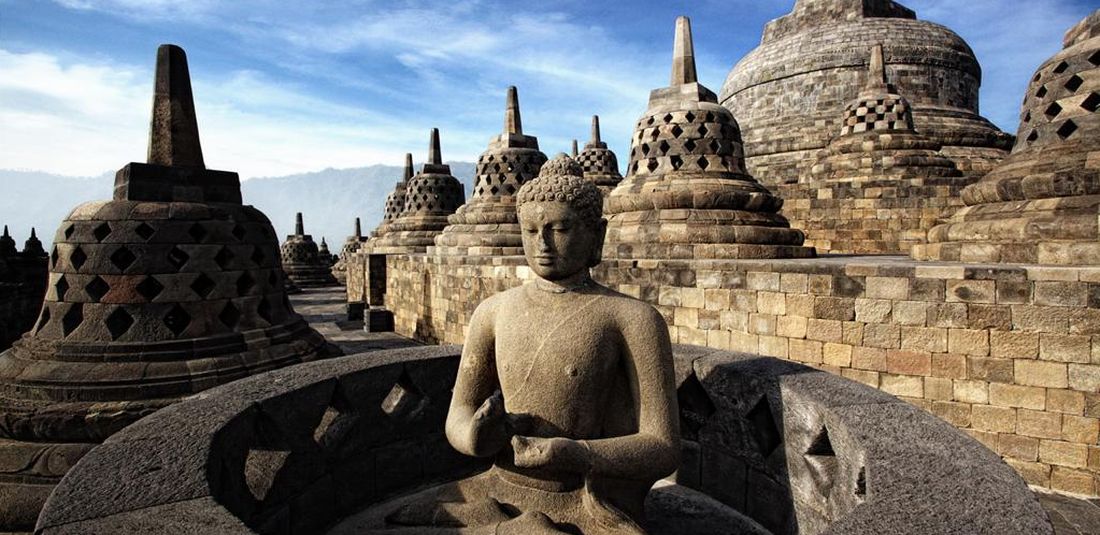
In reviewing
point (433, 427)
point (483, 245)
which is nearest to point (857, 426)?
point (433, 427)

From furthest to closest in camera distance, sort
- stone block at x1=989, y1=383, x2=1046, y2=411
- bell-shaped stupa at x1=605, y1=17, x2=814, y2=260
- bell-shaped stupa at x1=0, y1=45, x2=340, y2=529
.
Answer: bell-shaped stupa at x1=605, y1=17, x2=814, y2=260
stone block at x1=989, y1=383, x2=1046, y2=411
bell-shaped stupa at x1=0, y1=45, x2=340, y2=529

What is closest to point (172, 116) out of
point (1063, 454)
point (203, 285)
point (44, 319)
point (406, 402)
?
point (203, 285)

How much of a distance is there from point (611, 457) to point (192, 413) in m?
1.85

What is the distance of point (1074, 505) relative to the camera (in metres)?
4.23

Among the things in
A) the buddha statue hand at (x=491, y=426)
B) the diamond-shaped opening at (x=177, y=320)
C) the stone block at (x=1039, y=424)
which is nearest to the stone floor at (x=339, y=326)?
the diamond-shaped opening at (x=177, y=320)

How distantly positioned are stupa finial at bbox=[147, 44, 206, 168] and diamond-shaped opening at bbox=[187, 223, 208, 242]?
61 cm

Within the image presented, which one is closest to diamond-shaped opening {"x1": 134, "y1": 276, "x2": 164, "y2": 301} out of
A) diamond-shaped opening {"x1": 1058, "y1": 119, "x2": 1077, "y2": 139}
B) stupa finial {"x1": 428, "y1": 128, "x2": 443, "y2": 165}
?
diamond-shaped opening {"x1": 1058, "y1": 119, "x2": 1077, "y2": 139}

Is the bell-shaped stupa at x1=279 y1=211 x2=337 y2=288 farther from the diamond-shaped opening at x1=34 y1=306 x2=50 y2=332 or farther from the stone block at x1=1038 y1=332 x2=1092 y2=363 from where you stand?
the stone block at x1=1038 y1=332 x2=1092 y2=363

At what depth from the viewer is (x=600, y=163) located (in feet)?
64.1

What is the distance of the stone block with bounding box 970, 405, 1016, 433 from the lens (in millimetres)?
4680

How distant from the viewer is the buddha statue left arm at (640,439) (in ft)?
7.07

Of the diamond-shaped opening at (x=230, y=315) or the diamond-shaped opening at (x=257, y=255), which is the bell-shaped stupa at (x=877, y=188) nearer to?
the diamond-shaped opening at (x=257, y=255)

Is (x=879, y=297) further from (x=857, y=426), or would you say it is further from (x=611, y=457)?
(x=611, y=457)

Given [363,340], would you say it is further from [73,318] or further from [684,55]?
[684,55]
